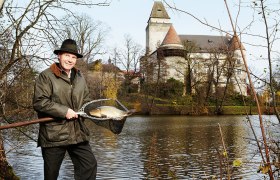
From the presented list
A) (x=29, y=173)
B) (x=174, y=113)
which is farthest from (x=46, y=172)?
(x=174, y=113)

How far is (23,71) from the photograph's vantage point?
8.22m

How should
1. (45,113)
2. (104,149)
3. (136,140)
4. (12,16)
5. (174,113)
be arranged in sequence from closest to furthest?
(45,113)
(12,16)
(104,149)
(136,140)
(174,113)

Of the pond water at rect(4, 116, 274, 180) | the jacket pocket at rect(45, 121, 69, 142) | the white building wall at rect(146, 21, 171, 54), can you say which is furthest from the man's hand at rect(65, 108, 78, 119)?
the white building wall at rect(146, 21, 171, 54)

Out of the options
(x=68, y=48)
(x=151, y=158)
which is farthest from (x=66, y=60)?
(x=151, y=158)

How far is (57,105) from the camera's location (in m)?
3.67

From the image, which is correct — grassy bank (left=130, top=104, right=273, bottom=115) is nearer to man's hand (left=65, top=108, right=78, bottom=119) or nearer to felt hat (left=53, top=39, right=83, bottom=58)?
felt hat (left=53, top=39, right=83, bottom=58)

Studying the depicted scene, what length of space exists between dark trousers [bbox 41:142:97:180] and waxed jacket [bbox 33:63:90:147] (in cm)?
10

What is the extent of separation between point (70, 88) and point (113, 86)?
46.8 m

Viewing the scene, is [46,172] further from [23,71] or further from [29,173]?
[29,173]

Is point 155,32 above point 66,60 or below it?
above

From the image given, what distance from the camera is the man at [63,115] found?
373cm

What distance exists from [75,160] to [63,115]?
0.60 m

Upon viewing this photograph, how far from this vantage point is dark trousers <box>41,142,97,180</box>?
3.82 metres

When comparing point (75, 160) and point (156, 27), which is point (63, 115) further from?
point (156, 27)
